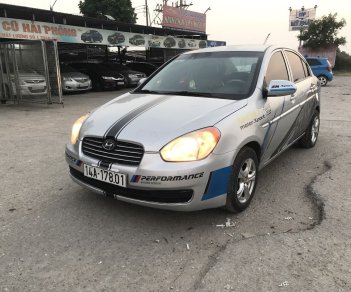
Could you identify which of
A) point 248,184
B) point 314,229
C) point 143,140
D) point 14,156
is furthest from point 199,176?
point 14,156

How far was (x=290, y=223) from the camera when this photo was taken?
3.38 m

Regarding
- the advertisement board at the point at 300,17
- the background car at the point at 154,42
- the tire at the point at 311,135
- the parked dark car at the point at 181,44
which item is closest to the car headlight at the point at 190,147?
the tire at the point at 311,135

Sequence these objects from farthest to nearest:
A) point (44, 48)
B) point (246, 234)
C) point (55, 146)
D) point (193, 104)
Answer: point (44, 48)
point (55, 146)
point (193, 104)
point (246, 234)

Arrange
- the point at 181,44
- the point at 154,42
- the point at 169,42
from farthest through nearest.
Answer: the point at 181,44 < the point at 169,42 < the point at 154,42

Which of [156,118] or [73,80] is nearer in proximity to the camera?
[156,118]

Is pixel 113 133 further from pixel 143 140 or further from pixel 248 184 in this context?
pixel 248 184

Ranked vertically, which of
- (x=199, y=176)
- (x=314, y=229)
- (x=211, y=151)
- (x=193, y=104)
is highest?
(x=193, y=104)

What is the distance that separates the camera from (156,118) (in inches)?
131

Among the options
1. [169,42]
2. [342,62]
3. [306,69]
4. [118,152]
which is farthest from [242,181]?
[342,62]

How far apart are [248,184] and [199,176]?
86 centimetres

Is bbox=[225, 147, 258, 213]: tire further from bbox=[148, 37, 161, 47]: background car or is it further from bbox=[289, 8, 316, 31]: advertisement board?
bbox=[289, 8, 316, 31]: advertisement board

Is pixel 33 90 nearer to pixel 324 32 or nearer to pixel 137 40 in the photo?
pixel 137 40

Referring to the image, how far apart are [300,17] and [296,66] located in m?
37.4

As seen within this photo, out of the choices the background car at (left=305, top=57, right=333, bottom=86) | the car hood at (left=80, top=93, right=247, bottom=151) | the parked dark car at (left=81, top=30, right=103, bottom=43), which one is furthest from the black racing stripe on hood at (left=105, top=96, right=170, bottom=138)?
the background car at (left=305, top=57, right=333, bottom=86)
